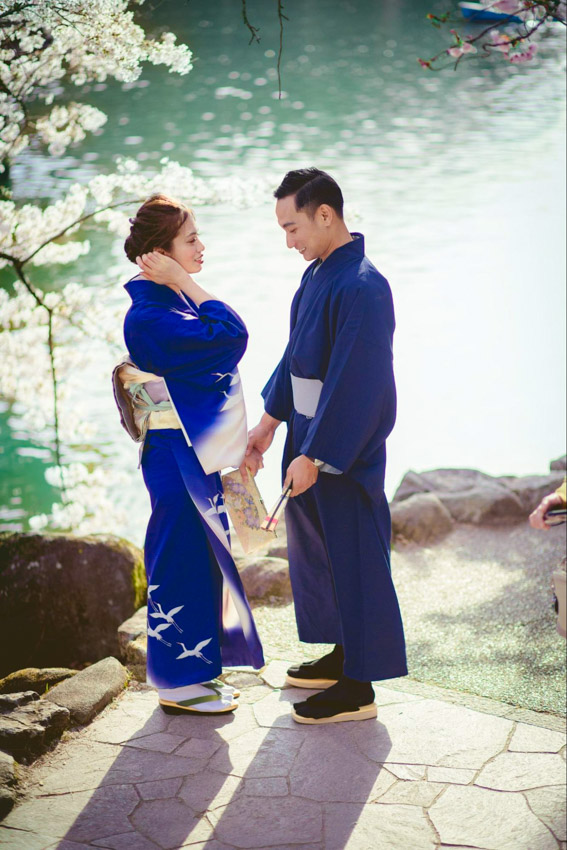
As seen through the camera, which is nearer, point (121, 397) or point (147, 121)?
point (121, 397)

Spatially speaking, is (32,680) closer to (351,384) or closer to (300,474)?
(300,474)

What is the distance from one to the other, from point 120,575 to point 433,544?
6.03 ft

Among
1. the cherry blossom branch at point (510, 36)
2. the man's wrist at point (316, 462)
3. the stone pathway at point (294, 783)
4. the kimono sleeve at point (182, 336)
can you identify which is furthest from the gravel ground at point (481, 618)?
the cherry blossom branch at point (510, 36)

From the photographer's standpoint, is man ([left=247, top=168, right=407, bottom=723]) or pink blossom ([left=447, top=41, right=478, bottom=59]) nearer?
man ([left=247, top=168, right=407, bottom=723])

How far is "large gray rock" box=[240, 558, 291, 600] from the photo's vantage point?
161 inches

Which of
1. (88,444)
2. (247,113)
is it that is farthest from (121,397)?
(247,113)

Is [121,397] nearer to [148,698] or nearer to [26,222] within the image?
[148,698]

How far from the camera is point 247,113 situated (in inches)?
810

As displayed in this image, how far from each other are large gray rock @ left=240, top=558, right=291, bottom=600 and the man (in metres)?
1.02

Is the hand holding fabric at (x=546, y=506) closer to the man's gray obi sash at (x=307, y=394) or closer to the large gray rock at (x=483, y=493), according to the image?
the man's gray obi sash at (x=307, y=394)

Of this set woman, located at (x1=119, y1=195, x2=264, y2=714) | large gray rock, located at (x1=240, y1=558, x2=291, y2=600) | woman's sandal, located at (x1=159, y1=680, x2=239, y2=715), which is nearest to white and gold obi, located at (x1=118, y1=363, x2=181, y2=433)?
woman, located at (x1=119, y1=195, x2=264, y2=714)

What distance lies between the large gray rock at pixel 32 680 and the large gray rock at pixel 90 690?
0.17 metres

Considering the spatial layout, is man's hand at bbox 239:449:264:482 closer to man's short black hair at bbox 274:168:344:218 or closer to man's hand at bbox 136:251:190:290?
man's hand at bbox 136:251:190:290

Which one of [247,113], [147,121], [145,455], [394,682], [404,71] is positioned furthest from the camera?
[404,71]
